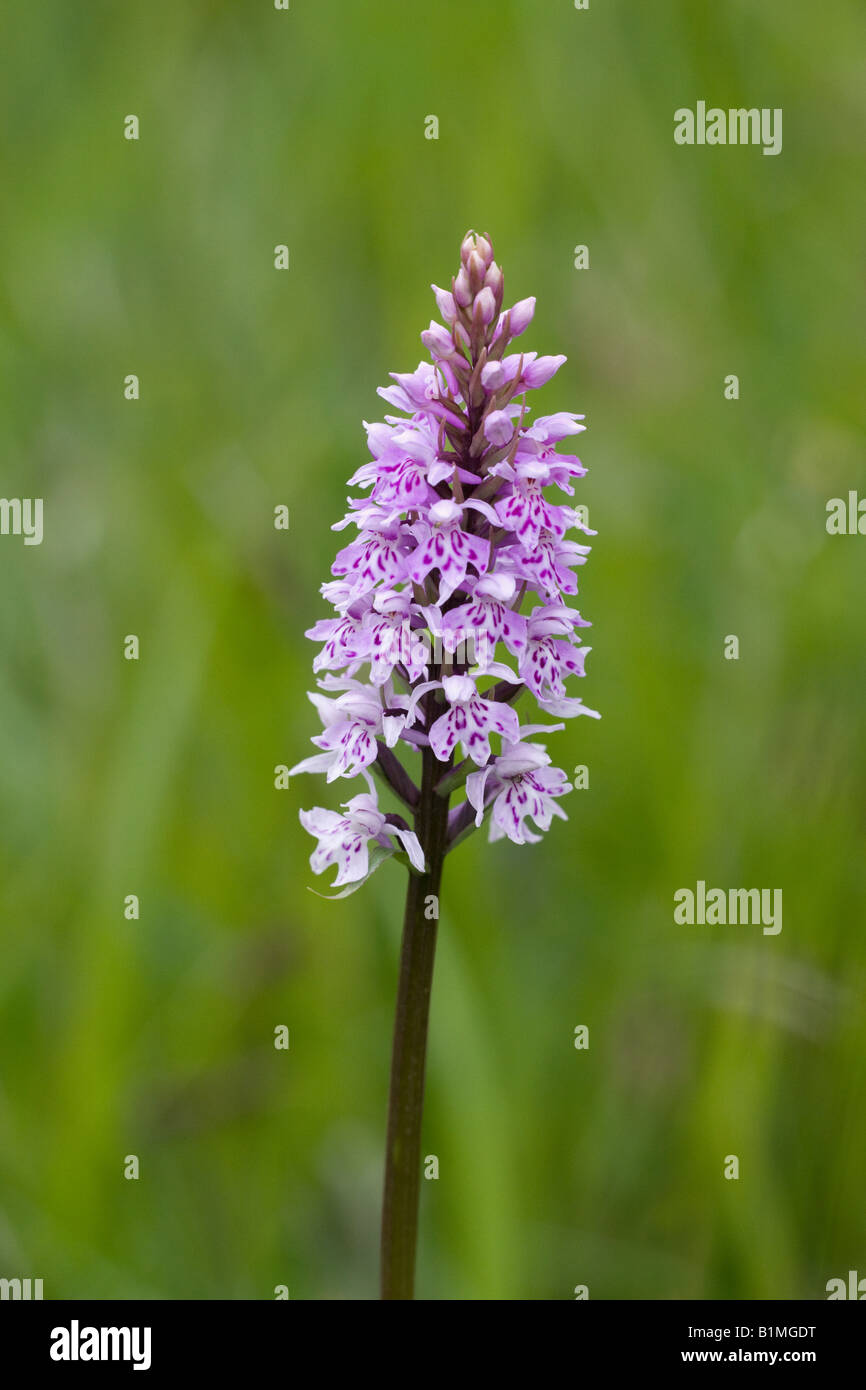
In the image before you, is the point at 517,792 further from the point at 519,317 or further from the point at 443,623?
the point at 519,317

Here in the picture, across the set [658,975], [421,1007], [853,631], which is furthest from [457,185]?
[421,1007]

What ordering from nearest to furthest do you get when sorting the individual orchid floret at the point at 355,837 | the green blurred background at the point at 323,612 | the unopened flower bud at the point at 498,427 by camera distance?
the unopened flower bud at the point at 498,427, the individual orchid floret at the point at 355,837, the green blurred background at the point at 323,612

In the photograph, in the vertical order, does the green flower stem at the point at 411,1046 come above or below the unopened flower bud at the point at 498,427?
below

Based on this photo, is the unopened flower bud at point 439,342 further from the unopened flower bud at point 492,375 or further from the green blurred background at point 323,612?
the green blurred background at point 323,612

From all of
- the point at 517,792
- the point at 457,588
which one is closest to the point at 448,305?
the point at 457,588

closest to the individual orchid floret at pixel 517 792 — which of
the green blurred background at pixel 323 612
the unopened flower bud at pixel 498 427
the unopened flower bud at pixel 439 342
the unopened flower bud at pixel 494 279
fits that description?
the unopened flower bud at pixel 498 427

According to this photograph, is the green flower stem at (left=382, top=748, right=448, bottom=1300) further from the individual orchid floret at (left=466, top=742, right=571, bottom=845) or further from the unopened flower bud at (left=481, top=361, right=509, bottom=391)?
the unopened flower bud at (left=481, top=361, right=509, bottom=391)
